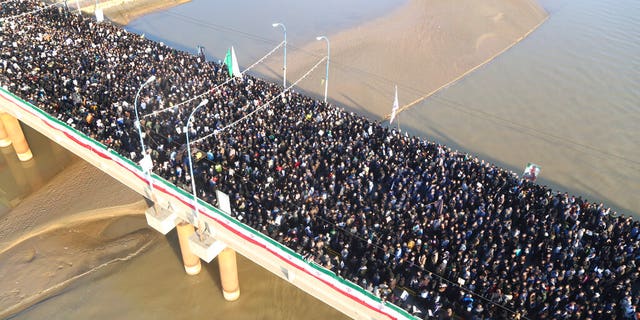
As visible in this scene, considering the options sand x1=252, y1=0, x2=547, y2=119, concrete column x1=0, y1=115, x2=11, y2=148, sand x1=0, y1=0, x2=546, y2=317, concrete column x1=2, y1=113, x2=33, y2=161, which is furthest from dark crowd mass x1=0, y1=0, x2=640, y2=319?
sand x1=252, y1=0, x2=547, y2=119

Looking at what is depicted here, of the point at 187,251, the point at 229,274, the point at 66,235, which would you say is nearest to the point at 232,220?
the point at 229,274

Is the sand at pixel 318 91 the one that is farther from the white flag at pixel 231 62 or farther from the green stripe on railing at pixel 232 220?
Answer: the white flag at pixel 231 62

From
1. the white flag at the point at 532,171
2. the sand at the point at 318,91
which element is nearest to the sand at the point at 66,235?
the sand at the point at 318,91

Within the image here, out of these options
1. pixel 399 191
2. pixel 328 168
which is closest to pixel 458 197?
pixel 399 191

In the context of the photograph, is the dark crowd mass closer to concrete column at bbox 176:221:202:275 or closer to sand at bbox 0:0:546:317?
concrete column at bbox 176:221:202:275

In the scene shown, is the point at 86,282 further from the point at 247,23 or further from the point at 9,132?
the point at 247,23

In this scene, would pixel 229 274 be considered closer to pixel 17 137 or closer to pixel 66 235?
pixel 66 235
